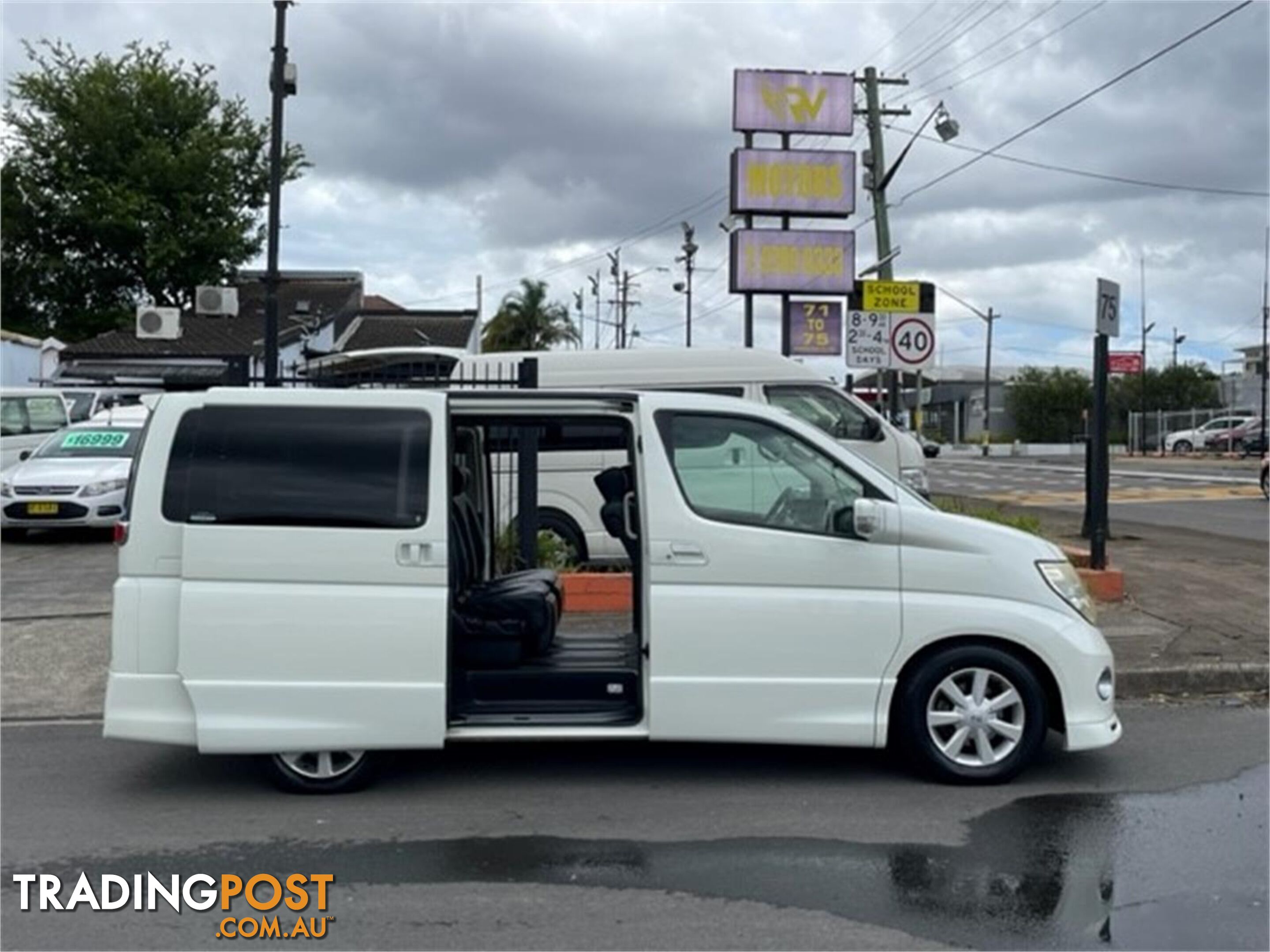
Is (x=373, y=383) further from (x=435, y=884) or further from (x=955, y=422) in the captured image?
(x=955, y=422)

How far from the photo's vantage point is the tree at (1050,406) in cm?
6794

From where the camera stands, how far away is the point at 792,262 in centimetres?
2511

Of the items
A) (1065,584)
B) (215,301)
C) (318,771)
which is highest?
(215,301)

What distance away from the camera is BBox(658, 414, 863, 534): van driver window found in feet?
20.7

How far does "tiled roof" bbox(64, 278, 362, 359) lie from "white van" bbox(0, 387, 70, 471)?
10893 millimetres

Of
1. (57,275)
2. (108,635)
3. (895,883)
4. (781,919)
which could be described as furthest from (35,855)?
(57,275)

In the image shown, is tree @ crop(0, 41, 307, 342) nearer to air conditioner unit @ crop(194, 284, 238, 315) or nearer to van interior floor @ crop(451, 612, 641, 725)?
air conditioner unit @ crop(194, 284, 238, 315)

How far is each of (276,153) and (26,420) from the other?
31.0 ft

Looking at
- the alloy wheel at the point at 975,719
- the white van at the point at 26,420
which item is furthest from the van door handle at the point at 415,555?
the white van at the point at 26,420

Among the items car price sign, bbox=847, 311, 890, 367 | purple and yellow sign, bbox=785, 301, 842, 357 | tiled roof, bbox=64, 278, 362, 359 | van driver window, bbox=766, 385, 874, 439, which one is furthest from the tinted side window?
tiled roof, bbox=64, 278, 362, 359

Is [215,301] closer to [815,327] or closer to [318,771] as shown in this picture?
[318,771]

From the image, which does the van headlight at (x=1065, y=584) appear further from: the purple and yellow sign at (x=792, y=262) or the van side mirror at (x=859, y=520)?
the purple and yellow sign at (x=792, y=262)

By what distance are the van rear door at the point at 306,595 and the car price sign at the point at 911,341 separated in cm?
928

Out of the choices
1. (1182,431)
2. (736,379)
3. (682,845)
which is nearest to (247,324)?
(736,379)
